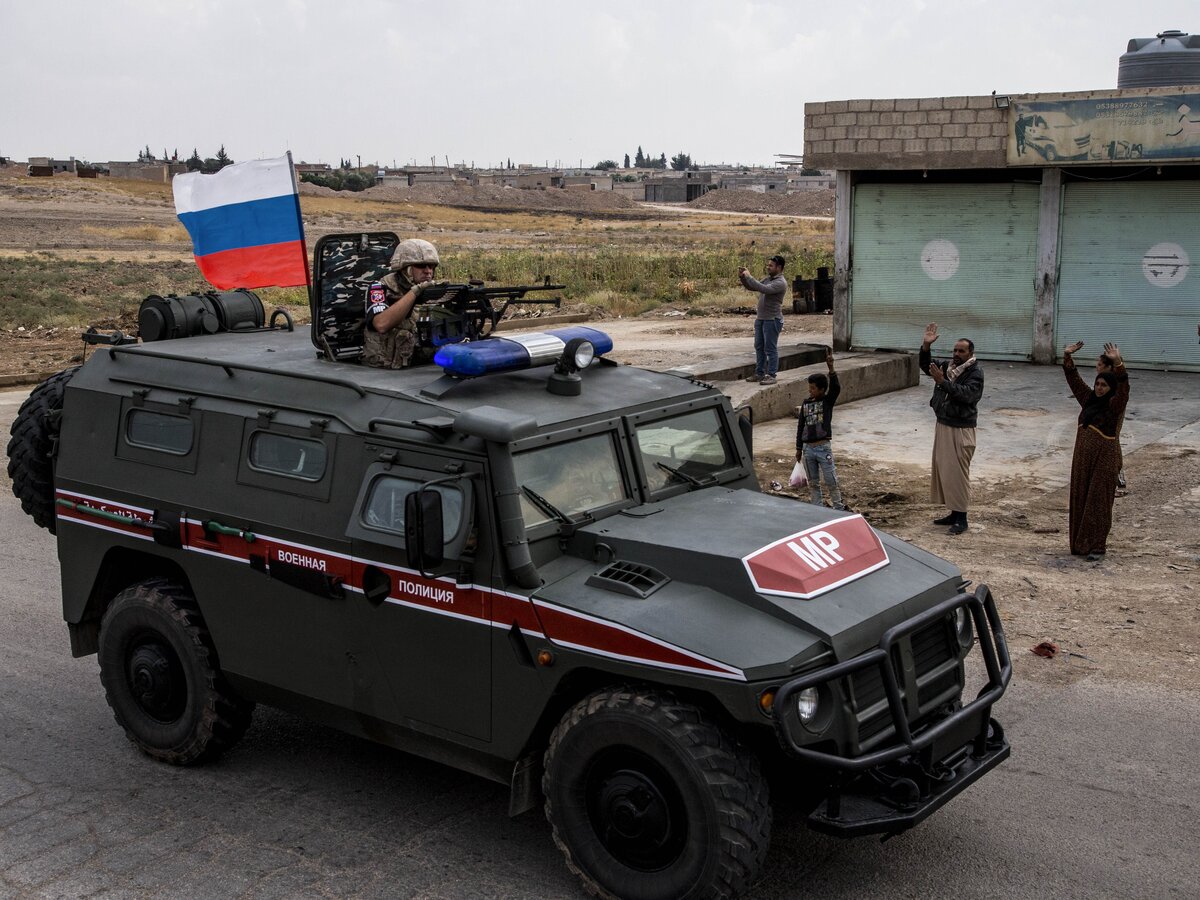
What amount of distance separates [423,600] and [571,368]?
143cm

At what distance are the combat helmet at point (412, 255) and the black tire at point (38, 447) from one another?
6.66 ft

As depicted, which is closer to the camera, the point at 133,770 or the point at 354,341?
the point at 133,770

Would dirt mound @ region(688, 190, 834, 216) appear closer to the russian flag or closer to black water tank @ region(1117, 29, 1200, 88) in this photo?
black water tank @ region(1117, 29, 1200, 88)

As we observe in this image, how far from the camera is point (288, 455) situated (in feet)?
20.7

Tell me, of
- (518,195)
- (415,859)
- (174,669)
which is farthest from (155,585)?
(518,195)

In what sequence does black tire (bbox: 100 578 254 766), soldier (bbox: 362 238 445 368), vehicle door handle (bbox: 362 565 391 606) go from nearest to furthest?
vehicle door handle (bbox: 362 565 391 606), black tire (bbox: 100 578 254 766), soldier (bbox: 362 238 445 368)

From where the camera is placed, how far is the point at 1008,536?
11531 millimetres

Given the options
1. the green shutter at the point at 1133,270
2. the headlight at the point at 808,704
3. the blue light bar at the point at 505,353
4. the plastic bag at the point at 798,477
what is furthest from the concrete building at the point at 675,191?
the headlight at the point at 808,704

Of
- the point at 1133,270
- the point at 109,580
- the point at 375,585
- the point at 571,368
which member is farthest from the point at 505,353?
the point at 1133,270

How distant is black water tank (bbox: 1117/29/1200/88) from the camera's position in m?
20.6

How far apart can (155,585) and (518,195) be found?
135m

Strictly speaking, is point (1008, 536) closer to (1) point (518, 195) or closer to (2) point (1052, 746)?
(2) point (1052, 746)

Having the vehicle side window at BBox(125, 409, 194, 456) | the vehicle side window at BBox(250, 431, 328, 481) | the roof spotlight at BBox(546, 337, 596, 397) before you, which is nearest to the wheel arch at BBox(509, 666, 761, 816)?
the roof spotlight at BBox(546, 337, 596, 397)

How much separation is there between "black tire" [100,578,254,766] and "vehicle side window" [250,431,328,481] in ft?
3.23
